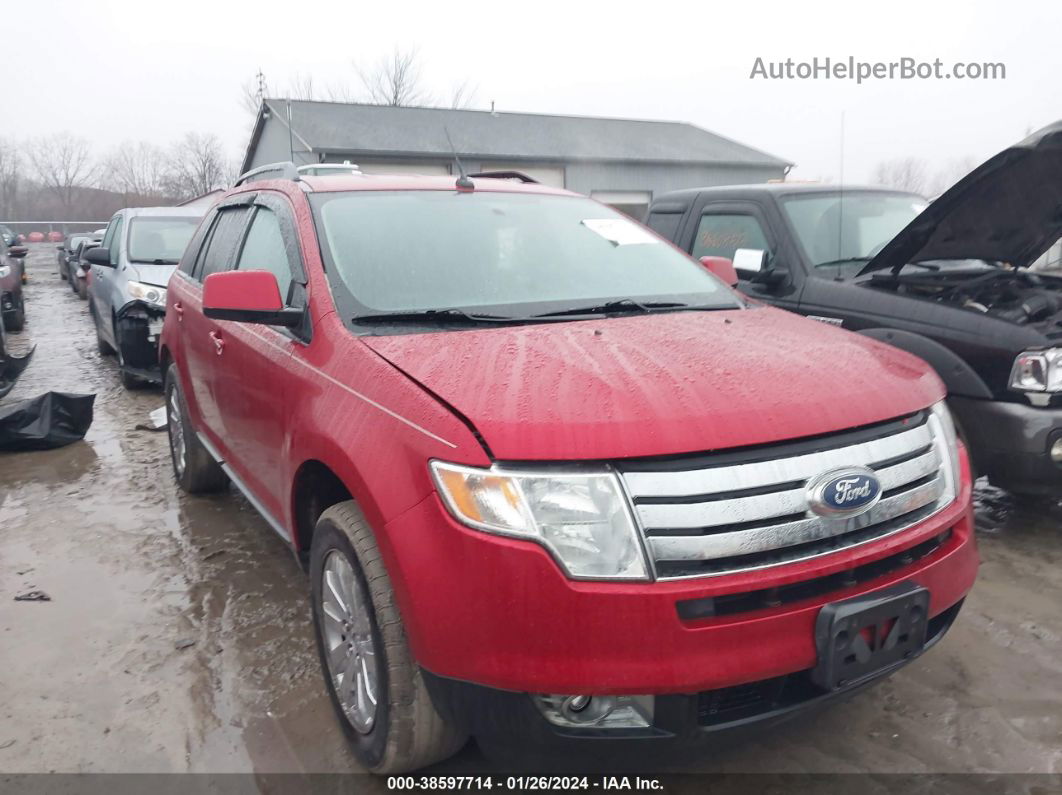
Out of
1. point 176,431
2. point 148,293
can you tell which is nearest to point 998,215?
point 176,431

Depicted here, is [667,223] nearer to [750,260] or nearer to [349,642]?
[750,260]

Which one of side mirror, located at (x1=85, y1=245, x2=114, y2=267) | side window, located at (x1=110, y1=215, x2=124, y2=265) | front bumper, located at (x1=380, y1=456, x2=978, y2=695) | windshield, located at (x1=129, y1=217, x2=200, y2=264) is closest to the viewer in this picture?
front bumper, located at (x1=380, y1=456, x2=978, y2=695)

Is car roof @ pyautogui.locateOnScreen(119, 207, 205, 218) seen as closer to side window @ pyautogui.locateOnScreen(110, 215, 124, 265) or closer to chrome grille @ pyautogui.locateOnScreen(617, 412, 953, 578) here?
side window @ pyautogui.locateOnScreen(110, 215, 124, 265)

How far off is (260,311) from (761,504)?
1.78m

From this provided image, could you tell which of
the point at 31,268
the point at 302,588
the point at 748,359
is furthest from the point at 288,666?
the point at 31,268

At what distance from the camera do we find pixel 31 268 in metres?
29.9

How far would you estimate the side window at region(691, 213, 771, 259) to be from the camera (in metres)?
5.42

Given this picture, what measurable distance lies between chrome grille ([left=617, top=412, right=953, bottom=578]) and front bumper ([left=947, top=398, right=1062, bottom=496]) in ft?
6.89

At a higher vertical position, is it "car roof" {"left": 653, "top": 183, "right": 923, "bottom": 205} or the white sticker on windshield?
"car roof" {"left": 653, "top": 183, "right": 923, "bottom": 205}

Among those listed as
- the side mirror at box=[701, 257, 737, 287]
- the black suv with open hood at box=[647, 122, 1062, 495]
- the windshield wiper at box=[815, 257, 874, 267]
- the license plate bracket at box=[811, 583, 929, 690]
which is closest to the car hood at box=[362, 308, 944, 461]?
the license plate bracket at box=[811, 583, 929, 690]

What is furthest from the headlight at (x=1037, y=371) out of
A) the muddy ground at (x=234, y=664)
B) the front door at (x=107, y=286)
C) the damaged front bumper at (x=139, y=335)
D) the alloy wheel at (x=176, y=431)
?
the front door at (x=107, y=286)

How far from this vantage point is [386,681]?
2.20 metres

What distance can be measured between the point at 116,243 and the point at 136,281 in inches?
67.2

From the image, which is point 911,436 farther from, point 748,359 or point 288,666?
point 288,666
